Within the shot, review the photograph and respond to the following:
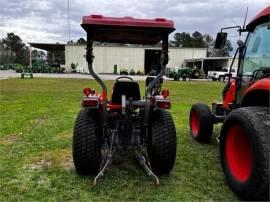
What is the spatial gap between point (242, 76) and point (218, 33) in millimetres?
724


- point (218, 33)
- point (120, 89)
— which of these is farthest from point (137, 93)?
point (218, 33)

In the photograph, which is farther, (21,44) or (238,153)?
(21,44)

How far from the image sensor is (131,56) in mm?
52688

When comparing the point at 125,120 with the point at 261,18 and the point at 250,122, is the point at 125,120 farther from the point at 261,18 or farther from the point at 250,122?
the point at 261,18

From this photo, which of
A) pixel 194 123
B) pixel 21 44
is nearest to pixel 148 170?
pixel 194 123

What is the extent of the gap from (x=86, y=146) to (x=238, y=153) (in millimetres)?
1664

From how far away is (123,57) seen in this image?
164ft

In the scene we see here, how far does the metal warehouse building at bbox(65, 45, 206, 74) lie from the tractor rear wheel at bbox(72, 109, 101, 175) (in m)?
39.6

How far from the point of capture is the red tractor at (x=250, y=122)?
10.6 ft

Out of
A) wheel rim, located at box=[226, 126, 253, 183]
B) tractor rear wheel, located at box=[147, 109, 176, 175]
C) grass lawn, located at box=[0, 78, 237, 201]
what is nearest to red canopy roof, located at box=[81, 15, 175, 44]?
tractor rear wheel, located at box=[147, 109, 176, 175]

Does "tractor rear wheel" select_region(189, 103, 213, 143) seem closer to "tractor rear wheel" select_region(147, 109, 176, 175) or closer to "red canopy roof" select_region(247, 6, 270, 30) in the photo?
"red canopy roof" select_region(247, 6, 270, 30)

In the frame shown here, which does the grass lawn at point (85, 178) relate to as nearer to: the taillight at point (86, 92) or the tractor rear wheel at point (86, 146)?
the tractor rear wheel at point (86, 146)

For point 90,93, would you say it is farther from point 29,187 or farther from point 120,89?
point 29,187

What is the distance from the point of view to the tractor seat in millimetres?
4832
